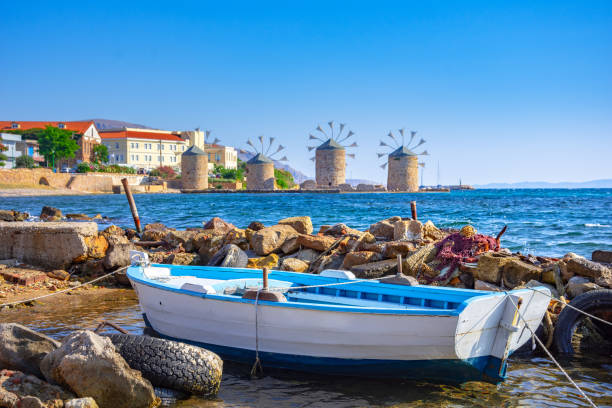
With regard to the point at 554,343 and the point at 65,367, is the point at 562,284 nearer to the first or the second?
the point at 554,343

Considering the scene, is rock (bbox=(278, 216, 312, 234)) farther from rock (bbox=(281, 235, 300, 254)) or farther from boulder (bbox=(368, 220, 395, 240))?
boulder (bbox=(368, 220, 395, 240))

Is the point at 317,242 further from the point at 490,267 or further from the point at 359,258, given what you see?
the point at 490,267

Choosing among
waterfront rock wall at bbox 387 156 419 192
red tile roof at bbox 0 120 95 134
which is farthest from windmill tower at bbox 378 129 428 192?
red tile roof at bbox 0 120 95 134

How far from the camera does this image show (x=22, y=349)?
13.1 feet

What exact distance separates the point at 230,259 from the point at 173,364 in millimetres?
4109

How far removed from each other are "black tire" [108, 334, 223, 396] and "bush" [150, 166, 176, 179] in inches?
2947

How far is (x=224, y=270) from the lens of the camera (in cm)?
617

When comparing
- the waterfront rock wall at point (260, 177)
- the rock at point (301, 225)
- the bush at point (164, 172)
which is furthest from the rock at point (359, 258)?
the bush at point (164, 172)

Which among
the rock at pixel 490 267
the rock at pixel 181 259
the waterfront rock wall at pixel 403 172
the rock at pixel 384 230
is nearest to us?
the rock at pixel 490 267

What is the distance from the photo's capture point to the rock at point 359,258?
7598 millimetres

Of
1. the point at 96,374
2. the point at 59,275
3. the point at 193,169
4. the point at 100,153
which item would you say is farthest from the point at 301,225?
the point at 100,153

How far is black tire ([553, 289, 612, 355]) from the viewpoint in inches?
207

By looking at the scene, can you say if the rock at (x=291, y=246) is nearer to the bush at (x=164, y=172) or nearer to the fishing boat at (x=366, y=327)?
the fishing boat at (x=366, y=327)

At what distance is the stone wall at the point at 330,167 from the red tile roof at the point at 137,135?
1130 inches
